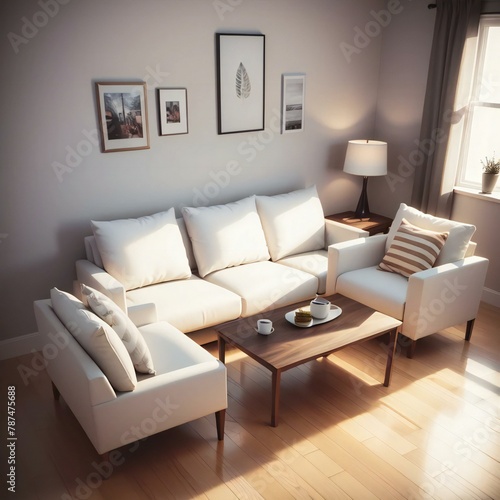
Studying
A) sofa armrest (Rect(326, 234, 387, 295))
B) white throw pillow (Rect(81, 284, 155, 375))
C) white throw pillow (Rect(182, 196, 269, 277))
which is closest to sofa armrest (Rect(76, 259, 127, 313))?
white throw pillow (Rect(81, 284, 155, 375))

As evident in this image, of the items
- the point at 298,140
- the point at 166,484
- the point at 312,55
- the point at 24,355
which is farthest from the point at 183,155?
the point at 166,484

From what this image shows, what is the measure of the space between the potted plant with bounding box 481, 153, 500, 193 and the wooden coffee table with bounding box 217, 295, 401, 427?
1854mm

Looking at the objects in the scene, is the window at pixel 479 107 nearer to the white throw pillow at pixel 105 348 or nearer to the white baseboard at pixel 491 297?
the white baseboard at pixel 491 297

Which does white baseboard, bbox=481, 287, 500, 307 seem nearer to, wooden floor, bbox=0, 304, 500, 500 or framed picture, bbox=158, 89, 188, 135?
wooden floor, bbox=0, 304, 500, 500

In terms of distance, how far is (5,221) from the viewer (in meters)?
3.67

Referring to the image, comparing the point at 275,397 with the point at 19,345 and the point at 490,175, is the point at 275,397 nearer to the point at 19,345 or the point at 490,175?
the point at 19,345

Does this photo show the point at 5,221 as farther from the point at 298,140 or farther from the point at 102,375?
the point at 298,140

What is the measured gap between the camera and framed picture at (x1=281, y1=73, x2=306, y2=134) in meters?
4.79

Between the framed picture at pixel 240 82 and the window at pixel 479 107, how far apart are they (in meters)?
1.72

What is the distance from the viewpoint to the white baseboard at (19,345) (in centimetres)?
385

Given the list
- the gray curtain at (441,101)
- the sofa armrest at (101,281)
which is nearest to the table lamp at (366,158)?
the gray curtain at (441,101)

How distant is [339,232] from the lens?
4797 millimetres

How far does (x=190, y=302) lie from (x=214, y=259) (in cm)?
57

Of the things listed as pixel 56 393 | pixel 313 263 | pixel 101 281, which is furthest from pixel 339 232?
pixel 56 393
